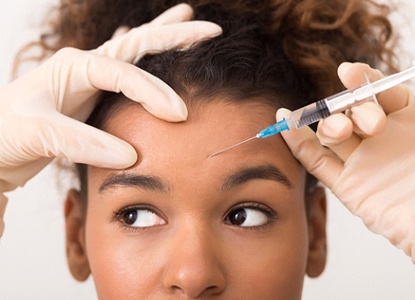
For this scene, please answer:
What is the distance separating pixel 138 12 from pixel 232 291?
901 millimetres

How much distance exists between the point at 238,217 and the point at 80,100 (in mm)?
484

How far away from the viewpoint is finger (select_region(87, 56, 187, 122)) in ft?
6.25

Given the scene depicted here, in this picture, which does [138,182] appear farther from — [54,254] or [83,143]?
[54,254]

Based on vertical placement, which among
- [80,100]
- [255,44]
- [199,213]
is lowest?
[199,213]

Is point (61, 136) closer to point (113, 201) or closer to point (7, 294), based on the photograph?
point (113, 201)

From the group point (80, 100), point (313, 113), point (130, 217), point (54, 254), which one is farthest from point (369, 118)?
point (54, 254)

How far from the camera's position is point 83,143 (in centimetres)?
194

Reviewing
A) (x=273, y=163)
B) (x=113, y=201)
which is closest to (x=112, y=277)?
(x=113, y=201)

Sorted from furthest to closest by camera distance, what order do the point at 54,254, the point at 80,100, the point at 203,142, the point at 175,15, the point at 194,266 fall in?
the point at 54,254 → the point at 175,15 → the point at 80,100 → the point at 203,142 → the point at 194,266

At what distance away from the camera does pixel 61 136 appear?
1960 mm

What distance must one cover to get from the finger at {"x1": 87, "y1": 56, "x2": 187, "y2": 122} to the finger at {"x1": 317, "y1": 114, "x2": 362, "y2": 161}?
1.03ft

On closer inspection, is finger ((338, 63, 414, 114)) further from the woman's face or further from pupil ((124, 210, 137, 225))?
pupil ((124, 210, 137, 225))

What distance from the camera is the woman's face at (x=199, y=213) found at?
1.87 metres

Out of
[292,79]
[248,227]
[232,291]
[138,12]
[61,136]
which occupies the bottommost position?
[232,291]
